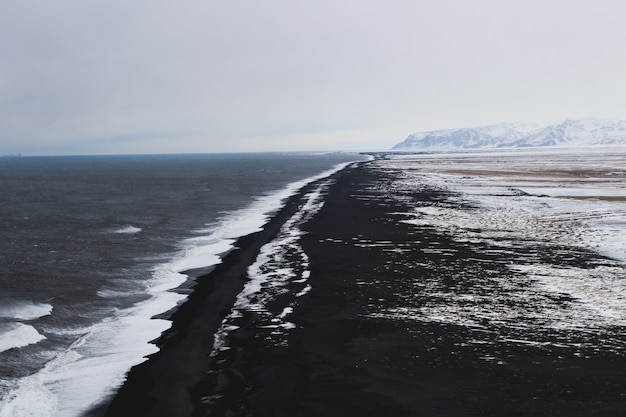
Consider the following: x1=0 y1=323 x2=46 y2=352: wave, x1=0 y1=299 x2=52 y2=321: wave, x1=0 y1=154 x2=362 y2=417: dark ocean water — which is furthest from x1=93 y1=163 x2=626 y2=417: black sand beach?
x1=0 y1=299 x2=52 y2=321: wave

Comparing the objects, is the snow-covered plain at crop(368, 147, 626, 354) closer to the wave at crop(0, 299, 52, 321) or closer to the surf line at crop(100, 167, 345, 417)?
the surf line at crop(100, 167, 345, 417)

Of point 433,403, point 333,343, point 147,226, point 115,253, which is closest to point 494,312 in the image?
point 333,343

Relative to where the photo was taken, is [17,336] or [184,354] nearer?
[184,354]

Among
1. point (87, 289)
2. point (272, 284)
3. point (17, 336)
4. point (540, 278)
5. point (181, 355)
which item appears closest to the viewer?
point (181, 355)

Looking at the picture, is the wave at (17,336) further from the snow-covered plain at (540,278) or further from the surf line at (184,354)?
the snow-covered plain at (540,278)

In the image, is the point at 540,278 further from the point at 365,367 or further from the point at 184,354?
the point at 184,354

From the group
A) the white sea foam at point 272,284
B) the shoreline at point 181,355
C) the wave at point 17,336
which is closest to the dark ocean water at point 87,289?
the wave at point 17,336

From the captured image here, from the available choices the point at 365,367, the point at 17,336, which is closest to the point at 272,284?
the point at 17,336

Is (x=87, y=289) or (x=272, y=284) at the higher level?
(x=272, y=284)
